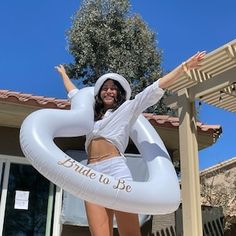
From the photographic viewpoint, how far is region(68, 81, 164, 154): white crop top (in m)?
3.15

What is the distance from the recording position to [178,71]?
3199mm

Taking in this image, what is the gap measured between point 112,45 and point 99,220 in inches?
437

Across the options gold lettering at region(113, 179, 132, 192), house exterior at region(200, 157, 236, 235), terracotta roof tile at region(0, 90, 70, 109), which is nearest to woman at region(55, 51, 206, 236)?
gold lettering at region(113, 179, 132, 192)

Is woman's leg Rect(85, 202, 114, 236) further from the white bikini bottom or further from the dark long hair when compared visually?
the dark long hair

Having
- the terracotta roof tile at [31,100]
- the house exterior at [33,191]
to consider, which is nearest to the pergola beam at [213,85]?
the house exterior at [33,191]

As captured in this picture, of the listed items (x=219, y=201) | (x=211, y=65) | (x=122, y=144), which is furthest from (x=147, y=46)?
(x=122, y=144)

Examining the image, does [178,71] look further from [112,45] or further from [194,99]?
[112,45]

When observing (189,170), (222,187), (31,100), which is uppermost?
(222,187)

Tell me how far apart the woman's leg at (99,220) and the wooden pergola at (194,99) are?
6.84ft

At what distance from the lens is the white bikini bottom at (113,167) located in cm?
303

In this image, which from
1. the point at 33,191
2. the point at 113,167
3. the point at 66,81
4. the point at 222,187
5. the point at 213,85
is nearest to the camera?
the point at 113,167

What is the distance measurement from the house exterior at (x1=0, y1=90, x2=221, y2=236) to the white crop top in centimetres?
319

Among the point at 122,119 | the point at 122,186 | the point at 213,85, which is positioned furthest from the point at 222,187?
the point at 122,186

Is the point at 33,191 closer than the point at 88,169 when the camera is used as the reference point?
No
